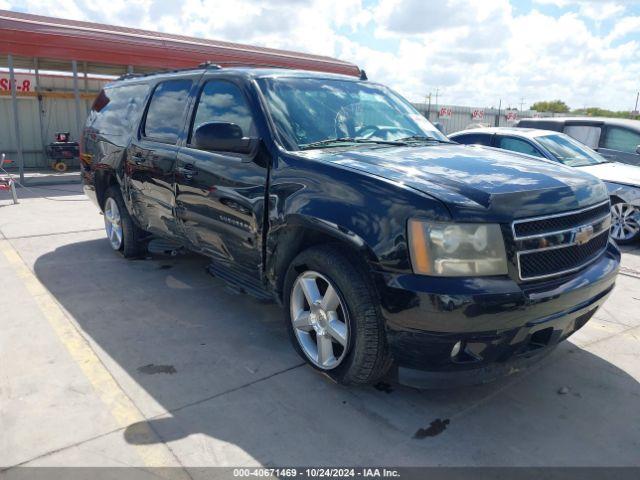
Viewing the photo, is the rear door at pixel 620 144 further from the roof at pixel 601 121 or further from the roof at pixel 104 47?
the roof at pixel 104 47

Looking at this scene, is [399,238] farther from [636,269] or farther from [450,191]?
[636,269]

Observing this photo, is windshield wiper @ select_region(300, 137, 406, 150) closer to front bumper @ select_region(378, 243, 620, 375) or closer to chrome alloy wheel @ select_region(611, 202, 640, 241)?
front bumper @ select_region(378, 243, 620, 375)

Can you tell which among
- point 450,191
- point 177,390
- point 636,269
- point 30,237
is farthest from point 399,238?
point 30,237

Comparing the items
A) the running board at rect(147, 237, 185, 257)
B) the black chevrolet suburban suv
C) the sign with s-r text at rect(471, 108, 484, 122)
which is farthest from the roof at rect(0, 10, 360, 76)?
the sign with s-r text at rect(471, 108, 484, 122)

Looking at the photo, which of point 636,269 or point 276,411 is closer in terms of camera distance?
point 276,411

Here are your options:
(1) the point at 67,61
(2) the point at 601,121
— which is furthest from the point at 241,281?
(1) the point at 67,61

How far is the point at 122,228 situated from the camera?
576 centimetres

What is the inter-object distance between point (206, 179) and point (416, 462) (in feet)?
7.96

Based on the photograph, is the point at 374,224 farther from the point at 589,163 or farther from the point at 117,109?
the point at 589,163

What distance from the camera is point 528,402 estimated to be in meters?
3.11

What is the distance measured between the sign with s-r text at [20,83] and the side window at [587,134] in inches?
603

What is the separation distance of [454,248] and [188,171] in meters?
2.37

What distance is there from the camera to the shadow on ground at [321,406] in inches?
104

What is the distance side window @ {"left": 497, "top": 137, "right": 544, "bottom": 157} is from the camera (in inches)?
294
